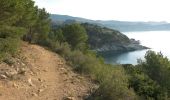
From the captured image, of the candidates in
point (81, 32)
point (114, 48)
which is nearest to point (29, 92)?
point (81, 32)

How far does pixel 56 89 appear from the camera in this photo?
800 inches

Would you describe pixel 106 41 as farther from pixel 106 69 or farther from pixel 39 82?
pixel 39 82

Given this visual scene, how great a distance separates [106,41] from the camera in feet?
521

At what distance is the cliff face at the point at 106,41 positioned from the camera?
5925 inches

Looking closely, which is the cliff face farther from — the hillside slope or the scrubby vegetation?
the hillside slope

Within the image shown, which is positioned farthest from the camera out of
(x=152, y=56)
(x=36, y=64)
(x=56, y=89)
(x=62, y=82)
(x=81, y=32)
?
(x=81, y=32)

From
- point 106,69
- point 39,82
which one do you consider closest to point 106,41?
point 106,69

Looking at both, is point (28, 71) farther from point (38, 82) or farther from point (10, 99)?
point (10, 99)

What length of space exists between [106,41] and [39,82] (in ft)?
453

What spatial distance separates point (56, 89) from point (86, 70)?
5478 millimetres

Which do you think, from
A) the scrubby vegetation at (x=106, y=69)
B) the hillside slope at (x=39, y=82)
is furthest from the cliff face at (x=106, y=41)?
the hillside slope at (x=39, y=82)

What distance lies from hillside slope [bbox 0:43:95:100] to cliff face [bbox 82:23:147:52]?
11875cm

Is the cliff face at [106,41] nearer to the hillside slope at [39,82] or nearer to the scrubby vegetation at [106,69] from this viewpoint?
the scrubby vegetation at [106,69]

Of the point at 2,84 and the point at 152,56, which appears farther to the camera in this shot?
the point at 152,56
